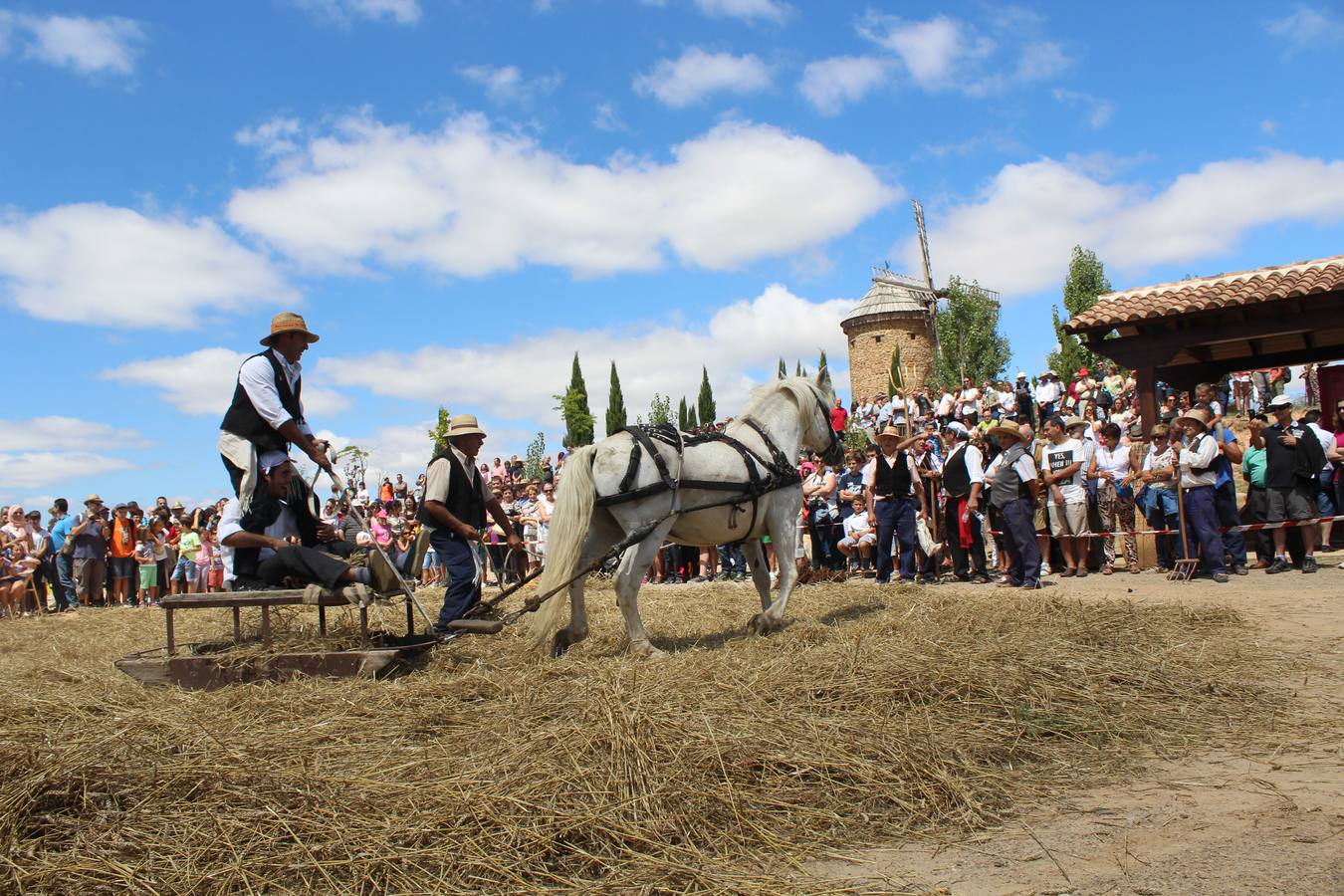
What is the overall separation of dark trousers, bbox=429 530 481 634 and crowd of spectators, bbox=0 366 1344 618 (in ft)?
1.84

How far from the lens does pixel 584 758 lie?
376 centimetres

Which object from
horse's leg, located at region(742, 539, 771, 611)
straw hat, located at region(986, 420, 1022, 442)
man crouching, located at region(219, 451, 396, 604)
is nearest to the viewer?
man crouching, located at region(219, 451, 396, 604)

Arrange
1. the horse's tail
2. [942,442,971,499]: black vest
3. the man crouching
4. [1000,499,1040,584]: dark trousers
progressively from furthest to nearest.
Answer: [942,442,971,499]: black vest < [1000,499,1040,584]: dark trousers < the horse's tail < the man crouching

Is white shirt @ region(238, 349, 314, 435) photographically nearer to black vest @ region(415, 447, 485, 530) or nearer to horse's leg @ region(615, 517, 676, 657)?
black vest @ region(415, 447, 485, 530)

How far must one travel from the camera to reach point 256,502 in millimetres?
5645

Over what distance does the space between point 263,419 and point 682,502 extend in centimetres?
295

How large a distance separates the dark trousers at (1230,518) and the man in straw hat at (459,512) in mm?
7965

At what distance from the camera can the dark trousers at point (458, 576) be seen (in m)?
6.60

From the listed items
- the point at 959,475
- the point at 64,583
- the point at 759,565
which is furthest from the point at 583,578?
the point at 64,583

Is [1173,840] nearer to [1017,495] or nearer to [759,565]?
[759,565]

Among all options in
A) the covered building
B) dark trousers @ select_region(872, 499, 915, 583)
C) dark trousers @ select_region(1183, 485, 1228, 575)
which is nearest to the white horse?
dark trousers @ select_region(872, 499, 915, 583)

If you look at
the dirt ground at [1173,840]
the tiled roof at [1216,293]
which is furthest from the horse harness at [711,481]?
the tiled roof at [1216,293]

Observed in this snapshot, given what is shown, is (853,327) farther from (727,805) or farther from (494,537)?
(727,805)

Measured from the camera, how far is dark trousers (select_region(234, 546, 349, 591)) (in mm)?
5422
